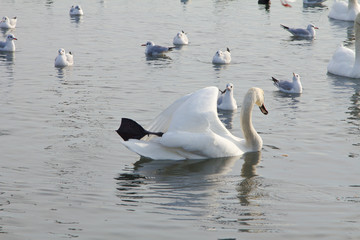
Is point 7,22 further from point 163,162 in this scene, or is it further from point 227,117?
point 163,162

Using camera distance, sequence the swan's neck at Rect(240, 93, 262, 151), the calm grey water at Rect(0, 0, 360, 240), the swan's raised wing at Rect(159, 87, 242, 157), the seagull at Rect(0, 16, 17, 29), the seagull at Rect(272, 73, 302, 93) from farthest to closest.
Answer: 1. the seagull at Rect(0, 16, 17, 29)
2. the seagull at Rect(272, 73, 302, 93)
3. the swan's neck at Rect(240, 93, 262, 151)
4. the swan's raised wing at Rect(159, 87, 242, 157)
5. the calm grey water at Rect(0, 0, 360, 240)

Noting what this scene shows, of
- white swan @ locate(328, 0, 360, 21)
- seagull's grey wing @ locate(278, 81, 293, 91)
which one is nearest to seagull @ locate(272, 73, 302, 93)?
seagull's grey wing @ locate(278, 81, 293, 91)

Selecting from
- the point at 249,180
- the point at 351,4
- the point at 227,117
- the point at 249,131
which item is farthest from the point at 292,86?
the point at 351,4

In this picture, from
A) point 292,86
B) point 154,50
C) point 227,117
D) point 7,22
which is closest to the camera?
point 227,117

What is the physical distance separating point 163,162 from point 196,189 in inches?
61.4

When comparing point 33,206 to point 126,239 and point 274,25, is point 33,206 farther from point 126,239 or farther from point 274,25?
point 274,25

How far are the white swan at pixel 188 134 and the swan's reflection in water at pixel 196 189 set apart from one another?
144mm

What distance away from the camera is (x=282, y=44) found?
22906 millimetres

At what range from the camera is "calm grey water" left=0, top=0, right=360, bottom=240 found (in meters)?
8.56

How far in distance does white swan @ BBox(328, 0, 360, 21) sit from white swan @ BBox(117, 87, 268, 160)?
18.0 meters

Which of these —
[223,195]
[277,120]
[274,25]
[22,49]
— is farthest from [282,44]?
[223,195]

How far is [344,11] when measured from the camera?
28734 millimetres

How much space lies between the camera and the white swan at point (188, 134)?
11.1m

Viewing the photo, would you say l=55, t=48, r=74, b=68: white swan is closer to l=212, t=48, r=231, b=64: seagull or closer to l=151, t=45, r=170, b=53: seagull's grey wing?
l=151, t=45, r=170, b=53: seagull's grey wing
